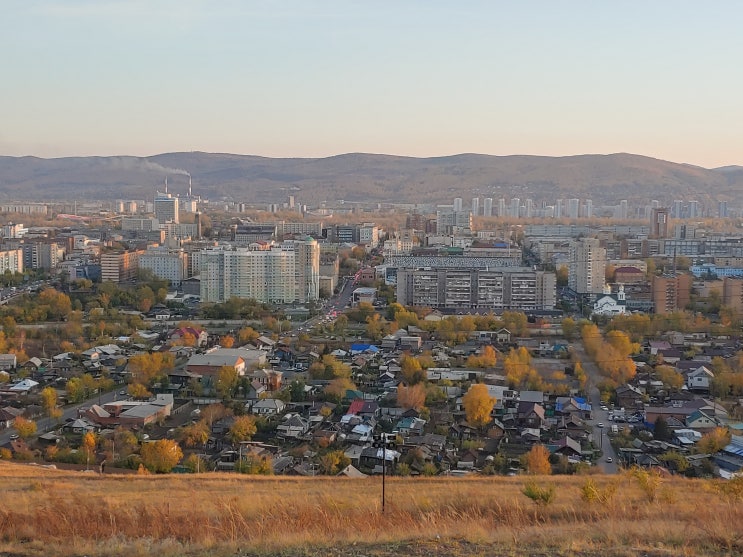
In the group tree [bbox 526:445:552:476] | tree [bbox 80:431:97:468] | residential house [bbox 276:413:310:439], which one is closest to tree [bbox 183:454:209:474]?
tree [bbox 80:431:97:468]

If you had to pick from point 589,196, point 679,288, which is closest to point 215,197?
point 589,196

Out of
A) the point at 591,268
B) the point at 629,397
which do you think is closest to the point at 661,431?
the point at 629,397

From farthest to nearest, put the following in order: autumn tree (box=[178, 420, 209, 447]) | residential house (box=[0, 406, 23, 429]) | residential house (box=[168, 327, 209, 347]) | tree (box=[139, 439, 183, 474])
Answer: residential house (box=[168, 327, 209, 347]) < residential house (box=[0, 406, 23, 429]) < autumn tree (box=[178, 420, 209, 447]) < tree (box=[139, 439, 183, 474])

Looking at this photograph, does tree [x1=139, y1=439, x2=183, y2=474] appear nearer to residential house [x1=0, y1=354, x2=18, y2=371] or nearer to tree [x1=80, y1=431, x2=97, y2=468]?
tree [x1=80, y1=431, x2=97, y2=468]

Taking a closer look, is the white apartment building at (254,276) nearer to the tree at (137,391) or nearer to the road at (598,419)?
the road at (598,419)

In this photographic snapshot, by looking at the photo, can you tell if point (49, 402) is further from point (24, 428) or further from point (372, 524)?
point (372, 524)

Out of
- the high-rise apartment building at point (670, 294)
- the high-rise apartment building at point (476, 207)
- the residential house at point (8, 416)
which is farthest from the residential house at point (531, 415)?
the high-rise apartment building at point (476, 207)

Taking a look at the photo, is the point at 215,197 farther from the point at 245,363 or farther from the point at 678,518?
the point at 678,518
